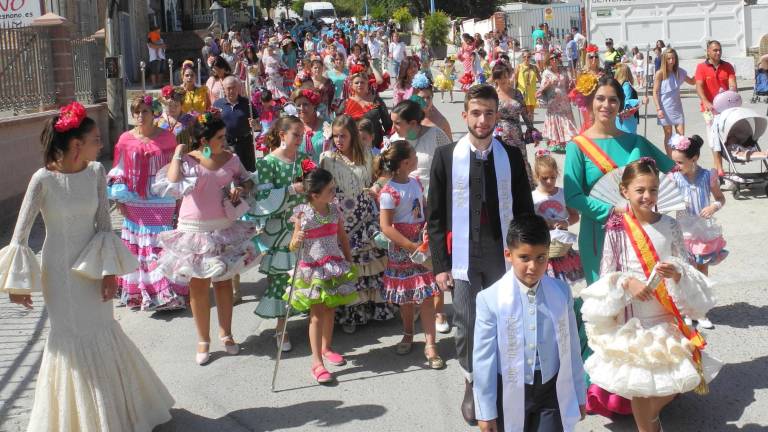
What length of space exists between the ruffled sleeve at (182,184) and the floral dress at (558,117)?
32.7ft

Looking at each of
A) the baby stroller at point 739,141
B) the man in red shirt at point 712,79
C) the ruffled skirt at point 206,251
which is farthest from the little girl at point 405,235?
the man in red shirt at point 712,79

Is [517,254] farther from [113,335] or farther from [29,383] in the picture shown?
[29,383]

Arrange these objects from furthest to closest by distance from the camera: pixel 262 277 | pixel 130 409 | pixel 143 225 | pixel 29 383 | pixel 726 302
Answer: pixel 262 277
pixel 143 225
pixel 726 302
pixel 29 383
pixel 130 409

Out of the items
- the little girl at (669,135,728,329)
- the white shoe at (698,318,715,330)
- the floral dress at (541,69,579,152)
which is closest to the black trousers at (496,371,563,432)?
the white shoe at (698,318,715,330)

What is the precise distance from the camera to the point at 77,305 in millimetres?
4949

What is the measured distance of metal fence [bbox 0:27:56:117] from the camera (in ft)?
41.2

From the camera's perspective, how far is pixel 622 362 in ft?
15.2

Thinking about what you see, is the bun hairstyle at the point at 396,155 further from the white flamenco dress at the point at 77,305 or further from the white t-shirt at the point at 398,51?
the white t-shirt at the point at 398,51

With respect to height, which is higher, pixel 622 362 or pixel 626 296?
pixel 626 296

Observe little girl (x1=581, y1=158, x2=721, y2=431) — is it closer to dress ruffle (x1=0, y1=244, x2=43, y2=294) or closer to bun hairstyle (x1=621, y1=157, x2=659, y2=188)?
bun hairstyle (x1=621, y1=157, x2=659, y2=188)

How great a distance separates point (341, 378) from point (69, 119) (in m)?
2.50

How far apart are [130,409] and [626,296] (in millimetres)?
2714

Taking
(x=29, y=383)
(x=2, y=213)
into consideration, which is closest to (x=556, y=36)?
(x=2, y=213)

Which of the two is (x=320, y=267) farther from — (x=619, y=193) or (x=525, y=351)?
(x=525, y=351)
